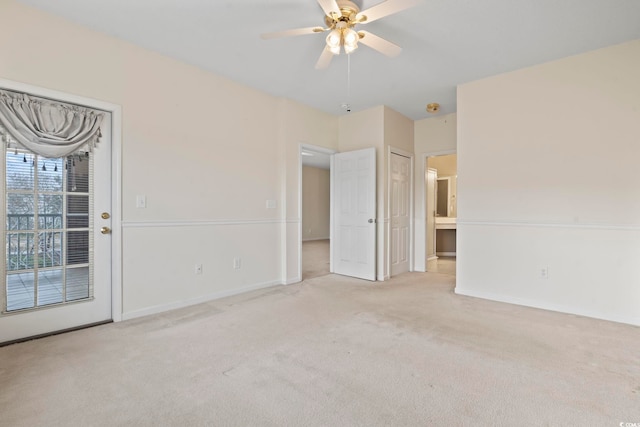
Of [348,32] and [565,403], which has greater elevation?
[348,32]

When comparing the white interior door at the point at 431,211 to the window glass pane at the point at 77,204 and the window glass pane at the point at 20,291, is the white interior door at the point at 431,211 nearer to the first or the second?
the window glass pane at the point at 77,204

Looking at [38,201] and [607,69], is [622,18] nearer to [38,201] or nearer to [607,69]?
[607,69]

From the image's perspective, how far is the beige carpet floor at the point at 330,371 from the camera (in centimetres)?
161

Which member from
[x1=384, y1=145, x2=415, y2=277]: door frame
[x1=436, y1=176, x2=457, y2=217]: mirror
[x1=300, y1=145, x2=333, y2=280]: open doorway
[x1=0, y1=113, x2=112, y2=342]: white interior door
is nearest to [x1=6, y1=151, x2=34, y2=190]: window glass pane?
[x1=0, y1=113, x2=112, y2=342]: white interior door

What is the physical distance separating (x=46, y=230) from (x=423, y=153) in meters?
5.09

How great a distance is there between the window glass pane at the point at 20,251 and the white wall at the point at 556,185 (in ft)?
14.4

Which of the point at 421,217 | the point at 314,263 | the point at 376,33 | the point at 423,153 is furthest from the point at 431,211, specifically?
the point at 376,33

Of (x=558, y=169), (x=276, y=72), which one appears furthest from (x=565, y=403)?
(x=276, y=72)

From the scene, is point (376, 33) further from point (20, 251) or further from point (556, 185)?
point (20, 251)

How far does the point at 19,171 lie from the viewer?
2479mm

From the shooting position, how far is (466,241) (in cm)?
387

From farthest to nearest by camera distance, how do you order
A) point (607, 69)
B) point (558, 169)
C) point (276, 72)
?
1. point (276, 72)
2. point (558, 169)
3. point (607, 69)

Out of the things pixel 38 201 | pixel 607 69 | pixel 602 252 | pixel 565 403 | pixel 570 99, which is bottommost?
pixel 565 403

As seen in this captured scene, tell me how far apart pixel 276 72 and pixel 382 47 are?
1491 millimetres
